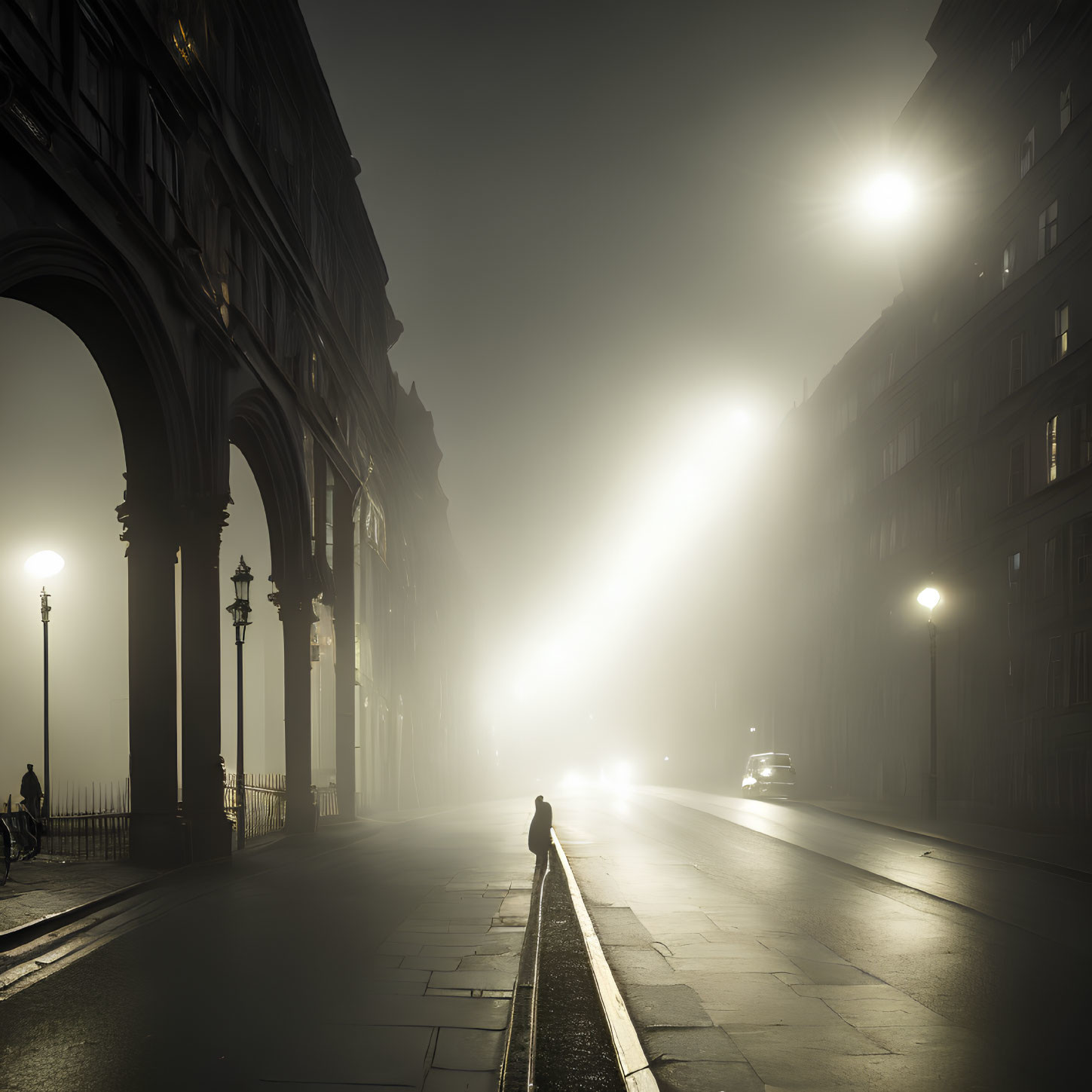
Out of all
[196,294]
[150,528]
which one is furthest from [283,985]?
[196,294]

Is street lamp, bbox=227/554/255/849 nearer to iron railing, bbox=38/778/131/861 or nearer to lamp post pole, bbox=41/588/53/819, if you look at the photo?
iron railing, bbox=38/778/131/861

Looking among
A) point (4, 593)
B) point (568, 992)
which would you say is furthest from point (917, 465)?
point (568, 992)

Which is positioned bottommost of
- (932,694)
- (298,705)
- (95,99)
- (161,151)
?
(932,694)

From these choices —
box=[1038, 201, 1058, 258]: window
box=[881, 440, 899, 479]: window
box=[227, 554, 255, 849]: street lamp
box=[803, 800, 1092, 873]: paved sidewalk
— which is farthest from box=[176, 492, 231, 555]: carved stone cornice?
box=[881, 440, 899, 479]: window

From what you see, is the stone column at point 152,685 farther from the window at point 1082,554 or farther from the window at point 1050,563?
the window at point 1050,563

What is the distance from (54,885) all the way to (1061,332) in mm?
30771

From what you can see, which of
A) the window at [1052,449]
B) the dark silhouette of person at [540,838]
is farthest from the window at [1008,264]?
the dark silhouette of person at [540,838]

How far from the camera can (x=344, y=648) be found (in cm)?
3353

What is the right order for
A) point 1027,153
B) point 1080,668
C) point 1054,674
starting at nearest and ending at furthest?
point 1080,668 < point 1054,674 < point 1027,153

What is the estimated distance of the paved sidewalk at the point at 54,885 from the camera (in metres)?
12.1

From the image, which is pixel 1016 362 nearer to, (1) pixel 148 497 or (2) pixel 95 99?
(1) pixel 148 497

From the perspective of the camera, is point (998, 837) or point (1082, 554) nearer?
point (998, 837)

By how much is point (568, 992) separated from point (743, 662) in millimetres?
75719

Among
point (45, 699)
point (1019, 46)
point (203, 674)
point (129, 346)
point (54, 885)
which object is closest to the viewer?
point (54, 885)
